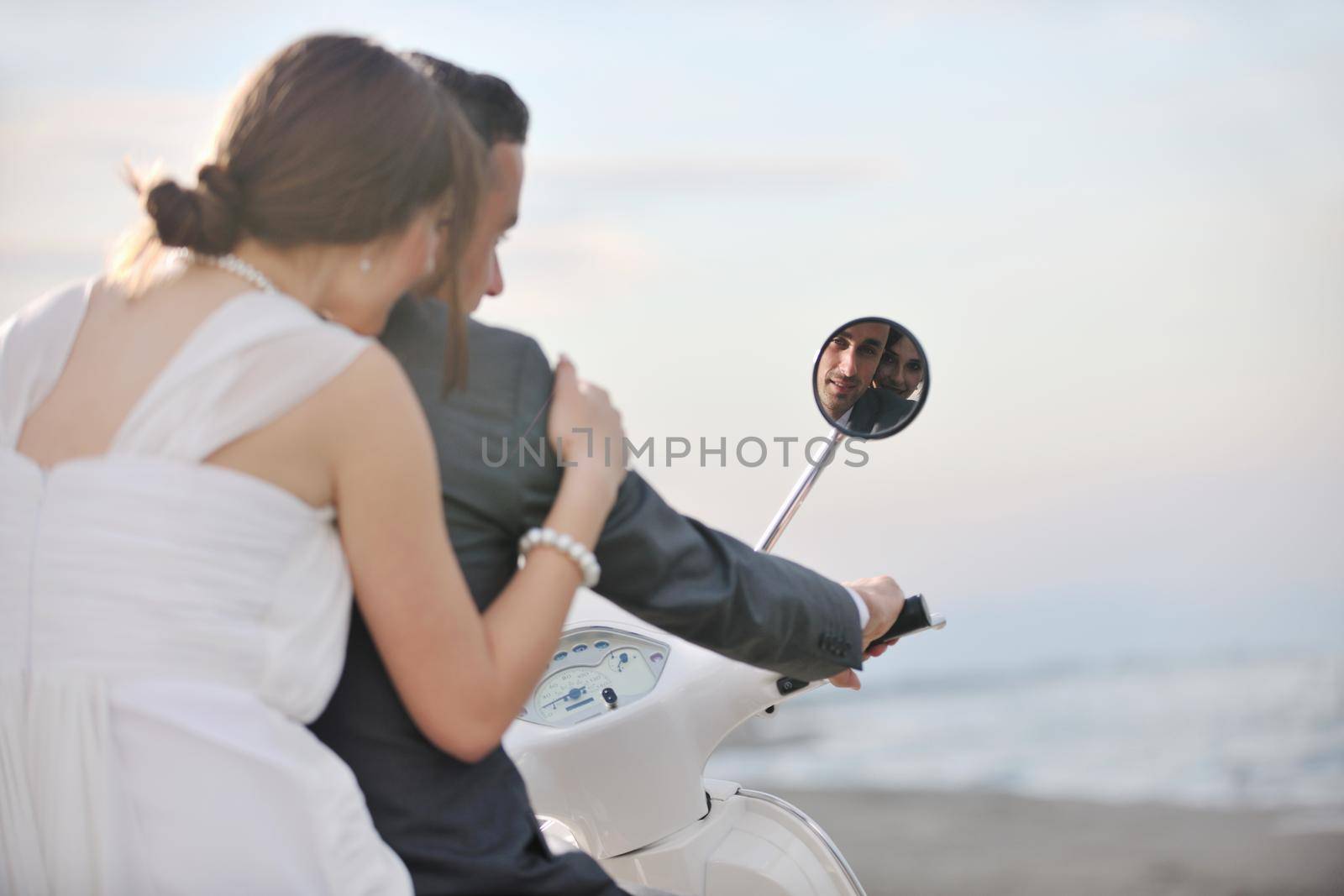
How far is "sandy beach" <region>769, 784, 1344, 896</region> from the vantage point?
4973 millimetres

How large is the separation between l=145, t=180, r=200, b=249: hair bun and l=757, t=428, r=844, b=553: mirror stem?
75 cm

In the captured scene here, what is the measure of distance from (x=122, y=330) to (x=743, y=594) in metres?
0.67

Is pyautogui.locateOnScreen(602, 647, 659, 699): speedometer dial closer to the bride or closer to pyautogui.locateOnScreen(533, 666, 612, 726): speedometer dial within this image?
pyautogui.locateOnScreen(533, 666, 612, 726): speedometer dial

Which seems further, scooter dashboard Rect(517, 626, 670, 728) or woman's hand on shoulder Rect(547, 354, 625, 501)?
scooter dashboard Rect(517, 626, 670, 728)

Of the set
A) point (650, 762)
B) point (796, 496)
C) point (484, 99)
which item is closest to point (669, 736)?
point (650, 762)

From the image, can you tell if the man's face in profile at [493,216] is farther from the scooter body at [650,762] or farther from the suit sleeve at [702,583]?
the scooter body at [650,762]

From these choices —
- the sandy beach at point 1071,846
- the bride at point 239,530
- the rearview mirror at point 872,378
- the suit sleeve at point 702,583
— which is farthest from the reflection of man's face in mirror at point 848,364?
the sandy beach at point 1071,846

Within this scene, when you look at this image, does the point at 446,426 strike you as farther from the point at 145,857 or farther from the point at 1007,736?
the point at 1007,736

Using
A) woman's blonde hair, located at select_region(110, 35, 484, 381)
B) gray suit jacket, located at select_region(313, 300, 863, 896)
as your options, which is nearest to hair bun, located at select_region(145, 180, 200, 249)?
woman's blonde hair, located at select_region(110, 35, 484, 381)

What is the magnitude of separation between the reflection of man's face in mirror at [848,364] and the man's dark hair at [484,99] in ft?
1.63

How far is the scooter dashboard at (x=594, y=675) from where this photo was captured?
1.69 meters

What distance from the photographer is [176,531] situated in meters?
1.02

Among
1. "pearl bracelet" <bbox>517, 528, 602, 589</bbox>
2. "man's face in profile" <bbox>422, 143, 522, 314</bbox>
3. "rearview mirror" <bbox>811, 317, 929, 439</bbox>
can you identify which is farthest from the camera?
"rearview mirror" <bbox>811, 317, 929, 439</bbox>

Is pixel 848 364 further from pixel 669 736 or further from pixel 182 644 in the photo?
pixel 182 644
